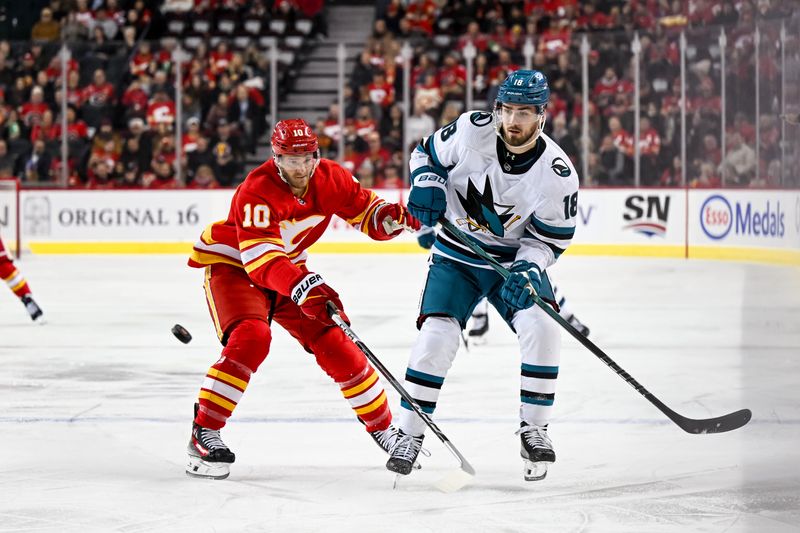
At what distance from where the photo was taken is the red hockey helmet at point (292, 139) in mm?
3572

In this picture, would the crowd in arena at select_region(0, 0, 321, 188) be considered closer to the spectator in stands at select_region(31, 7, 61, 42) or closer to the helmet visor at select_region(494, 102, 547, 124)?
the spectator in stands at select_region(31, 7, 61, 42)

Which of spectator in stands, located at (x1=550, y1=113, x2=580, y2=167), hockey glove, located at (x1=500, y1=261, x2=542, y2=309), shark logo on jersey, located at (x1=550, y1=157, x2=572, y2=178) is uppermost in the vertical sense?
shark logo on jersey, located at (x1=550, y1=157, x2=572, y2=178)

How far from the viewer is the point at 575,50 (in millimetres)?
11875

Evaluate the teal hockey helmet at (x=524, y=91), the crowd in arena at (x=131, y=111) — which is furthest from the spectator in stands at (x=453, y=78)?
the teal hockey helmet at (x=524, y=91)

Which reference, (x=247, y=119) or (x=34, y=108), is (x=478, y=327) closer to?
(x=247, y=119)

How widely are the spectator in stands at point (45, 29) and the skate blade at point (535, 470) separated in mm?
11569

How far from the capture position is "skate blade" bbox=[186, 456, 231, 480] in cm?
358

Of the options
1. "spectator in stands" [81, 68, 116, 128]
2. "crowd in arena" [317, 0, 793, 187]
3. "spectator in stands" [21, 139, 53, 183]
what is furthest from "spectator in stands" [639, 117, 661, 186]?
"spectator in stands" [21, 139, 53, 183]

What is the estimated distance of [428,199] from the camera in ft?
12.2

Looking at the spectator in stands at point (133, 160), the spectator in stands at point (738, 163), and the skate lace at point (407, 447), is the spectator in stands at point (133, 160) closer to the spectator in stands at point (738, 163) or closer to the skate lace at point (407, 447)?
the spectator in stands at point (738, 163)

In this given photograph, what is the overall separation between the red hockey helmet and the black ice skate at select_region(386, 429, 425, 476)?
31.5 inches

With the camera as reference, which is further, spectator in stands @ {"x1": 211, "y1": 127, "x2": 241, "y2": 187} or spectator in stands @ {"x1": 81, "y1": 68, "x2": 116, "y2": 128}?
spectator in stands @ {"x1": 81, "y1": 68, "x2": 116, "y2": 128}

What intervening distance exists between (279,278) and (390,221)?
0.45 metres

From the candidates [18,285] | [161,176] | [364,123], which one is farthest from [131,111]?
[18,285]
